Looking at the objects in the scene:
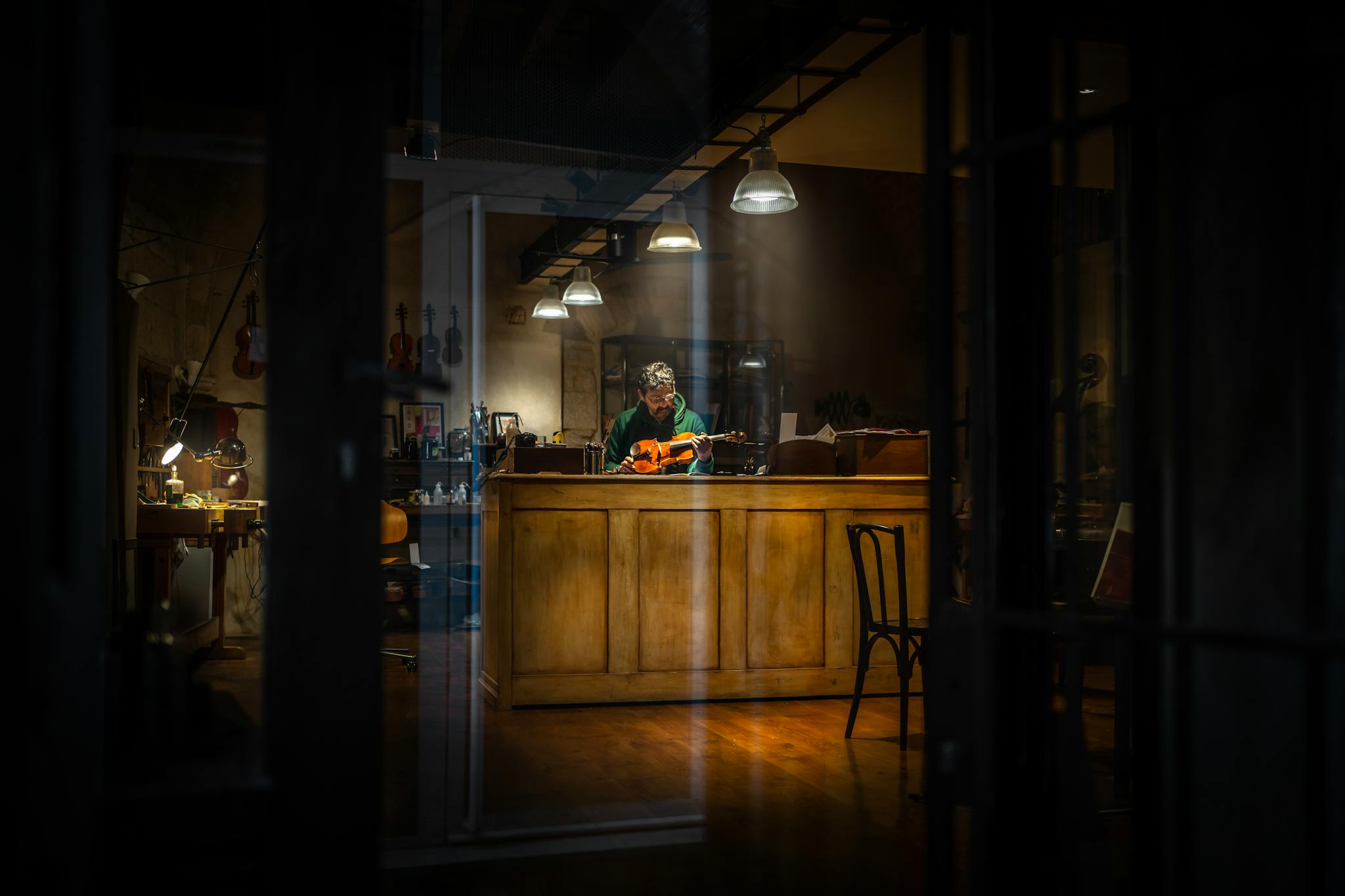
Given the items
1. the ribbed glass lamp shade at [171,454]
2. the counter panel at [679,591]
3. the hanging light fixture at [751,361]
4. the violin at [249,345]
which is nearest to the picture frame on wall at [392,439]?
the violin at [249,345]

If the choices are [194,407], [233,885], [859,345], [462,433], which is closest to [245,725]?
[233,885]

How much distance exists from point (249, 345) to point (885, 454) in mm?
5008

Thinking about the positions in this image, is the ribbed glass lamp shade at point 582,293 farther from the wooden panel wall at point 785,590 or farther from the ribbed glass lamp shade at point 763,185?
the wooden panel wall at point 785,590

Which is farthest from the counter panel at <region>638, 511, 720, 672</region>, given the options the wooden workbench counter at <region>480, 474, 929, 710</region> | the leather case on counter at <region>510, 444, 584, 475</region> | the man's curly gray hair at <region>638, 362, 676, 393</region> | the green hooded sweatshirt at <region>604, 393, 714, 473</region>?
the man's curly gray hair at <region>638, 362, 676, 393</region>

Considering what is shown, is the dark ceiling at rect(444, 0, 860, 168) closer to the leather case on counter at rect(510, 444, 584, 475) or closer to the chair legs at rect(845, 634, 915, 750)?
the leather case on counter at rect(510, 444, 584, 475)

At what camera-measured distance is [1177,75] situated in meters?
1.74

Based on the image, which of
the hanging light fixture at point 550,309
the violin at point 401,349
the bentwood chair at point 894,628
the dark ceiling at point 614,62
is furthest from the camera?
the hanging light fixture at point 550,309

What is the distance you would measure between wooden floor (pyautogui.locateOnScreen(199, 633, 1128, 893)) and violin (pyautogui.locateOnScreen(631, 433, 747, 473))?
1405mm

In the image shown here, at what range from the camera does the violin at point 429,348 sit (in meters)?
9.45

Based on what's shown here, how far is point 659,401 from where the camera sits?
6848 mm

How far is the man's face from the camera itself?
6.84 m

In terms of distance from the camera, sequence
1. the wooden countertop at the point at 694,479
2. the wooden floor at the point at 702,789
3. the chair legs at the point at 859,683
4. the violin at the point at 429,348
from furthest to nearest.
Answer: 1. the violin at the point at 429,348
2. the wooden countertop at the point at 694,479
3. the chair legs at the point at 859,683
4. the wooden floor at the point at 702,789

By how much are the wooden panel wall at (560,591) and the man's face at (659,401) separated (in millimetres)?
1646

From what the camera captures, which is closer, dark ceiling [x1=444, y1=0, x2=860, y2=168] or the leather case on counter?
dark ceiling [x1=444, y1=0, x2=860, y2=168]
